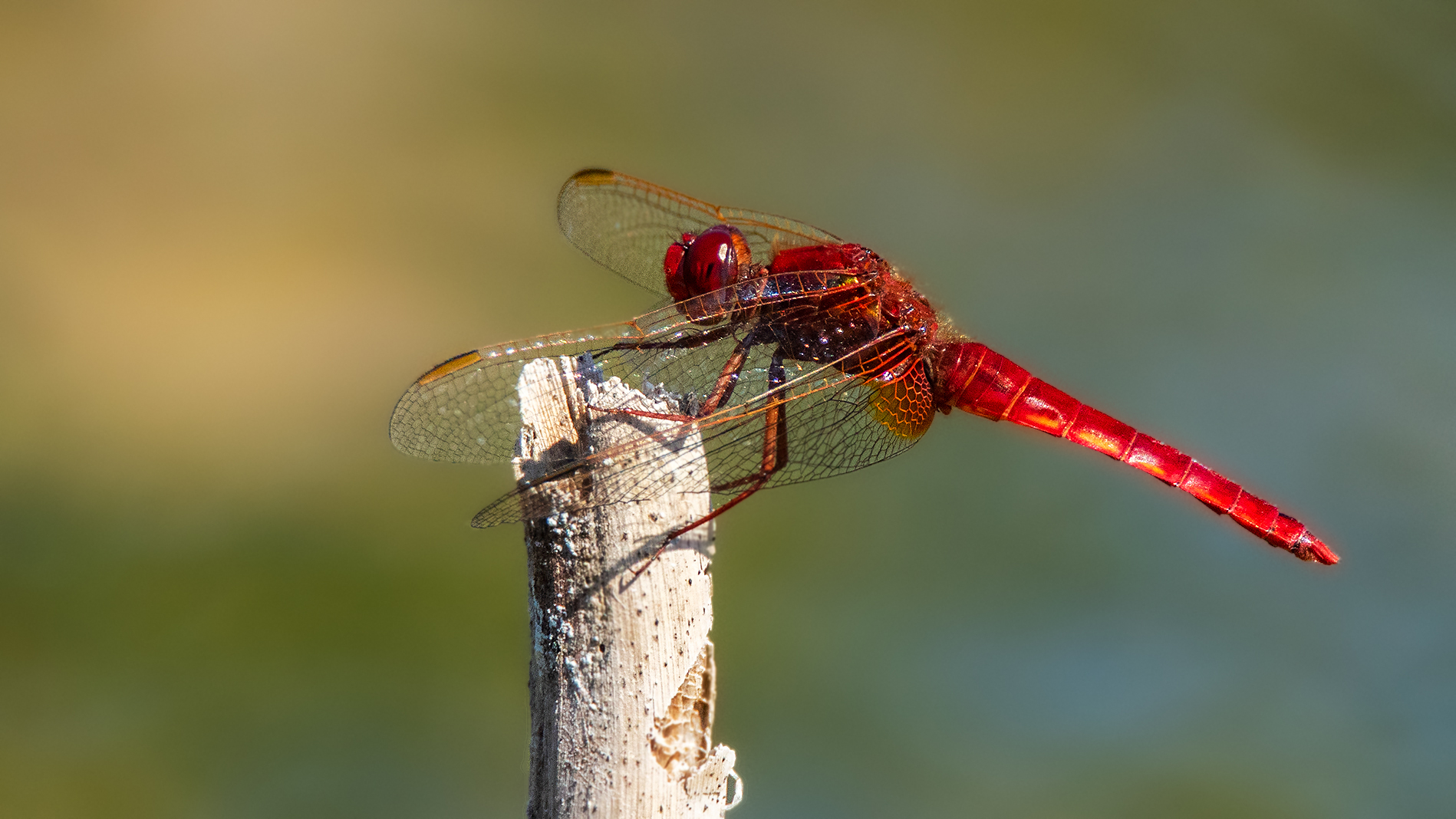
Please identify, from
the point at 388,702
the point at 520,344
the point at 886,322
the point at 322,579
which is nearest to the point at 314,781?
the point at 388,702

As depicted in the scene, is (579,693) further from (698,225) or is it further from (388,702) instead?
(388,702)

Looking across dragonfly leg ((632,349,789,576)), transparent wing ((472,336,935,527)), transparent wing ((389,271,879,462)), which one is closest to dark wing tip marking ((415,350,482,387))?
transparent wing ((389,271,879,462))

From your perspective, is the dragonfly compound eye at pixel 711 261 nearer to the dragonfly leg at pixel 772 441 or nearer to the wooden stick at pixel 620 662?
the dragonfly leg at pixel 772 441

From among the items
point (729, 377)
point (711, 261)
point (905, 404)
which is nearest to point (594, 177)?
point (711, 261)

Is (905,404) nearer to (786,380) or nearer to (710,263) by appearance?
(786,380)

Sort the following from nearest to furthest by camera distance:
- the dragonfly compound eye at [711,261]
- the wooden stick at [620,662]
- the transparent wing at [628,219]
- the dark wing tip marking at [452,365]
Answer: the wooden stick at [620,662], the dark wing tip marking at [452,365], the dragonfly compound eye at [711,261], the transparent wing at [628,219]

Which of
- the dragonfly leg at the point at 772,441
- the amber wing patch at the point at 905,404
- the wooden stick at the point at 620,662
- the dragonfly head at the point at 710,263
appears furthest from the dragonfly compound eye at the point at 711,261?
the wooden stick at the point at 620,662
